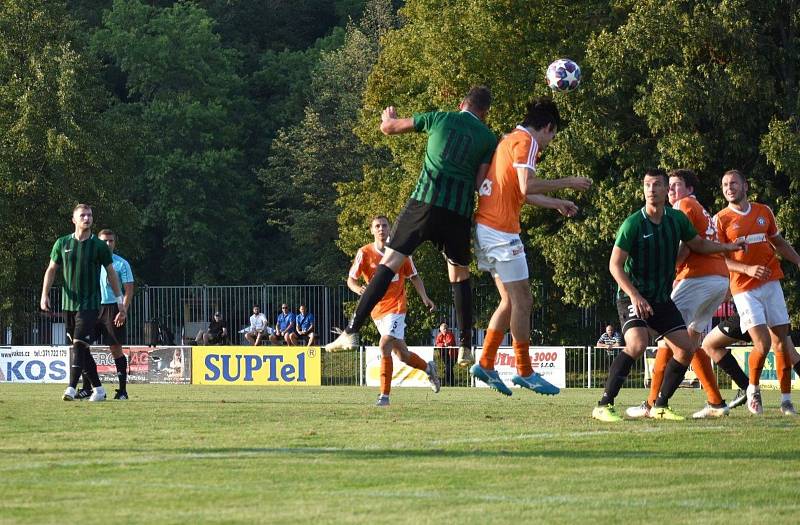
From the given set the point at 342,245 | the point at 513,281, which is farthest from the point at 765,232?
the point at 342,245

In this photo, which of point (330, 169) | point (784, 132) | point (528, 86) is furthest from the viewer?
point (330, 169)

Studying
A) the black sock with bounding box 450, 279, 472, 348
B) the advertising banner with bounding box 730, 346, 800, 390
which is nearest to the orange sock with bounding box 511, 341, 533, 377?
the black sock with bounding box 450, 279, 472, 348

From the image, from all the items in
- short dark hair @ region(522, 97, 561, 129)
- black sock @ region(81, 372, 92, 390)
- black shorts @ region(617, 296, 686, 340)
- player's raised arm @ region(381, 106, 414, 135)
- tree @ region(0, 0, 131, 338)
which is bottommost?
black sock @ region(81, 372, 92, 390)

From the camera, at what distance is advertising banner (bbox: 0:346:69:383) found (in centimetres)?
3441

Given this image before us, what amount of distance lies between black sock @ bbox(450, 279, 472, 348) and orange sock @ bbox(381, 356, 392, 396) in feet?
14.3

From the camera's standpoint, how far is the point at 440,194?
11172mm

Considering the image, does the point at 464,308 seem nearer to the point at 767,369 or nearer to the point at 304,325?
the point at 767,369

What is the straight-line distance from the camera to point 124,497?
23.2ft

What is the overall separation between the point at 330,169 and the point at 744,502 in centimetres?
5746

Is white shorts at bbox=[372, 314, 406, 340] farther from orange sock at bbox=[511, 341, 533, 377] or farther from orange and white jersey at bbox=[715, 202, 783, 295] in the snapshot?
orange sock at bbox=[511, 341, 533, 377]

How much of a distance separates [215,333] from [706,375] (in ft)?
103

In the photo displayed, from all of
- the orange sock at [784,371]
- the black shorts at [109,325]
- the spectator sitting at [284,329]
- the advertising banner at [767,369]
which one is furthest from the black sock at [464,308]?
the spectator sitting at [284,329]

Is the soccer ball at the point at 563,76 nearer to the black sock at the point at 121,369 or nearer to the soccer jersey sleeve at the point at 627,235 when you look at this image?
the soccer jersey sleeve at the point at 627,235

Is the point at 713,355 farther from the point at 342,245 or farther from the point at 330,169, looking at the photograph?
the point at 330,169
